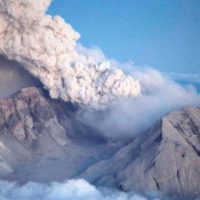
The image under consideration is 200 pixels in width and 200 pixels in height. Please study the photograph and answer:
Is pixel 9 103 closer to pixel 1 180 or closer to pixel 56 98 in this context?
pixel 56 98

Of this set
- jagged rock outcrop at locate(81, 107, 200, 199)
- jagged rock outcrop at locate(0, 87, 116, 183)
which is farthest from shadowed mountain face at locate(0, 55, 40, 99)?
jagged rock outcrop at locate(81, 107, 200, 199)

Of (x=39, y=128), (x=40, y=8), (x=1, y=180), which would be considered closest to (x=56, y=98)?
(x=39, y=128)

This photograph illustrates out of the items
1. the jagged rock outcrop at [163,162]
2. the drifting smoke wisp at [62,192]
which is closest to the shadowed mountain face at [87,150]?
the jagged rock outcrop at [163,162]

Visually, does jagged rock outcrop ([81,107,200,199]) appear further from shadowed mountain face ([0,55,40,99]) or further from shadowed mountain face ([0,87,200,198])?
shadowed mountain face ([0,55,40,99])

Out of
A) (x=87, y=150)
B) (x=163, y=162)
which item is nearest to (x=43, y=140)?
(x=87, y=150)

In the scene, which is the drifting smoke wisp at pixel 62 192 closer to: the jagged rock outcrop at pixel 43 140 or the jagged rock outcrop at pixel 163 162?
the jagged rock outcrop at pixel 163 162

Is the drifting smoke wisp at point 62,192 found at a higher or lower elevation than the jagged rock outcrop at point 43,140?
lower
